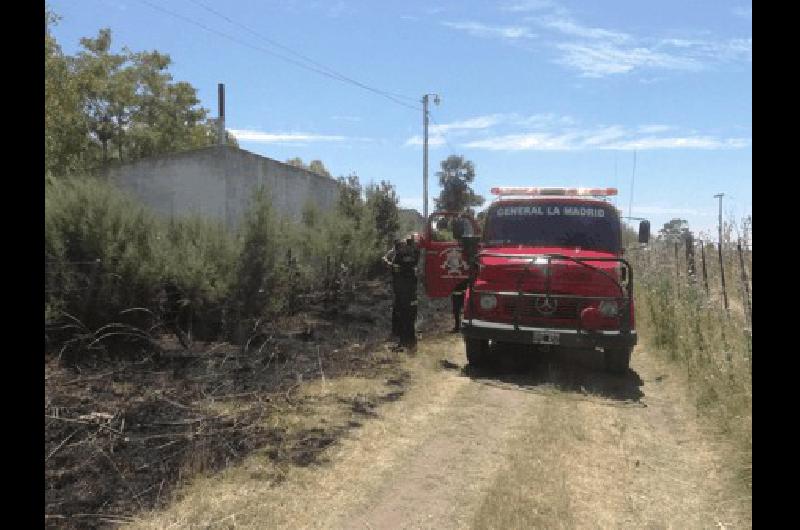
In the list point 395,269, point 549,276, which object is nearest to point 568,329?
point 549,276

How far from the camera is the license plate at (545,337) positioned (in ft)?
23.0

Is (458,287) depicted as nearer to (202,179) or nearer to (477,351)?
(477,351)

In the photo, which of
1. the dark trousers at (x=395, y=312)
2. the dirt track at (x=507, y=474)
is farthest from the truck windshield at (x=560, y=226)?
the dirt track at (x=507, y=474)

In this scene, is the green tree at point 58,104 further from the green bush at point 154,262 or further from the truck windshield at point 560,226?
the truck windshield at point 560,226

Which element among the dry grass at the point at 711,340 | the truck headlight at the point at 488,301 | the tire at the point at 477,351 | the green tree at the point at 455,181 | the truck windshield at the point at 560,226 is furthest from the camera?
the green tree at the point at 455,181

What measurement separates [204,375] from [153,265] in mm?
1844

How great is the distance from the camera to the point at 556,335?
6.99 m

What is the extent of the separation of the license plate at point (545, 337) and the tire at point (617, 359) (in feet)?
3.09

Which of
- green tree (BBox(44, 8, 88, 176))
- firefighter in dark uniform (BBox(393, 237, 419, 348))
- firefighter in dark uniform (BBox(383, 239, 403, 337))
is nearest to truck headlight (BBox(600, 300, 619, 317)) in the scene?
firefighter in dark uniform (BBox(393, 237, 419, 348))

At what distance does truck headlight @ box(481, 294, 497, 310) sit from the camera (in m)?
7.42

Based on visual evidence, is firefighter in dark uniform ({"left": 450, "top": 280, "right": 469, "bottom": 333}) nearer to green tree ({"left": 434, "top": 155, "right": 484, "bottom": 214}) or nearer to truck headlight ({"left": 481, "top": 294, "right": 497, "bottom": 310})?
truck headlight ({"left": 481, "top": 294, "right": 497, "bottom": 310})

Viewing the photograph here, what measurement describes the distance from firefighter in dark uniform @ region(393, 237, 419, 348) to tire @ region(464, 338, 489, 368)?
1375 millimetres
